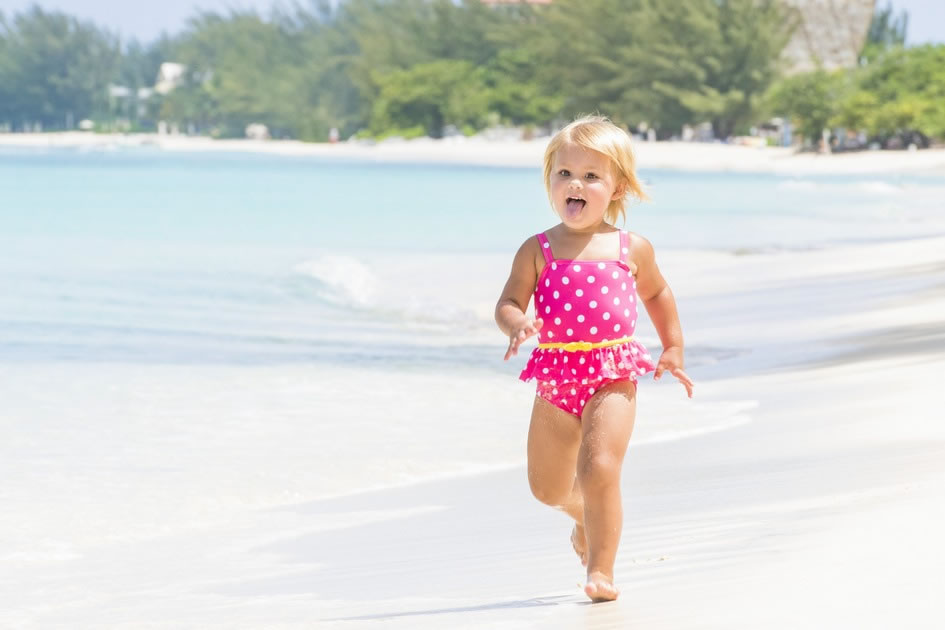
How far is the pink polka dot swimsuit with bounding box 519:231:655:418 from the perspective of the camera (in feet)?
12.0

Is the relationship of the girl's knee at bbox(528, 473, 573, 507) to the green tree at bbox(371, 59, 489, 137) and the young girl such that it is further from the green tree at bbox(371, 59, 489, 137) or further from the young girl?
the green tree at bbox(371, 59, 489, 137)

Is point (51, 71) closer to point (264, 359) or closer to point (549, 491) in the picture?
point (264, 359)

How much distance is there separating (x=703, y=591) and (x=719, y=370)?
19.3 ft

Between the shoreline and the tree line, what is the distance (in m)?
2.42

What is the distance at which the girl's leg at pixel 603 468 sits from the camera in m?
3.56


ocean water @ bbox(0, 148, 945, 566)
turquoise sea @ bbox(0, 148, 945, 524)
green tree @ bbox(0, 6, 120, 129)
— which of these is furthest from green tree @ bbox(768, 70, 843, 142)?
green tree @ bbox(0, 6, 120, 129)

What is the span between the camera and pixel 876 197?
120 ft

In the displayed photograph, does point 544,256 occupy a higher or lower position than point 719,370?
higher

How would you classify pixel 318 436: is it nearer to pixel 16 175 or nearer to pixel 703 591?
pixel 703 591

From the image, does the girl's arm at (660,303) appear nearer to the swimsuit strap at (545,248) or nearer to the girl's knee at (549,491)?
the swimsuit strap at (545,248)

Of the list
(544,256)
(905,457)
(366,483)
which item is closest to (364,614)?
(544,256)

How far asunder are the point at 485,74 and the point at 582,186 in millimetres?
99162

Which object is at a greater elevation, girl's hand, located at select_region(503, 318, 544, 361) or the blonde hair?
the blonde hair

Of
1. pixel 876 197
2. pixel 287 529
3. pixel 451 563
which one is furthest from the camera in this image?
pixel 876 197
